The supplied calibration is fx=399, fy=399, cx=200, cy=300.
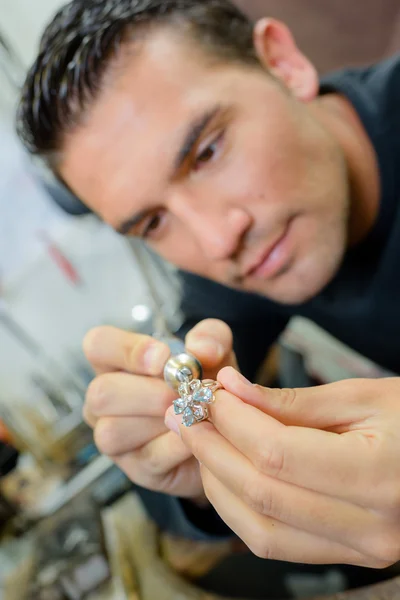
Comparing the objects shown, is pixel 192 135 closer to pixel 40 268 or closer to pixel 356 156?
pixel 356 156

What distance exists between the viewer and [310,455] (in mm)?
227

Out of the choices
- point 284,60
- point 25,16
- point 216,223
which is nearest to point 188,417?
point 216,223

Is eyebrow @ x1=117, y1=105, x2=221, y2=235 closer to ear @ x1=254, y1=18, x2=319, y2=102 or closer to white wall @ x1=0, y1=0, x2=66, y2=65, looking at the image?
ear @ x1=254, y1=18, x2=319, y2=102

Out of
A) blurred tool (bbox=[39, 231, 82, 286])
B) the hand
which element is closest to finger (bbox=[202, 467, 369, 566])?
the hand

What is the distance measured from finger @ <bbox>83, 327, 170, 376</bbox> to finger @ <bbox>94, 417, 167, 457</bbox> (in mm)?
46

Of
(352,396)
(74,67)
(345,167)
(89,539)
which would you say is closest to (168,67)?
(74,67)

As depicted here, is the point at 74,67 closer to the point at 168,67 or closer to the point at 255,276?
the point at 168,67

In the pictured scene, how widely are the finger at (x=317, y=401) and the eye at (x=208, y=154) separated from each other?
1.01ft

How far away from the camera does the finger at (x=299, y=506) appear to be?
0.23 m

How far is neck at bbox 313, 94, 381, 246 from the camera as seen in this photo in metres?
0.61

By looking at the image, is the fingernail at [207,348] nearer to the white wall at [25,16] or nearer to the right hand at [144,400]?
the right hand at [144,400]

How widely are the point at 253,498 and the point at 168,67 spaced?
1.54 ft

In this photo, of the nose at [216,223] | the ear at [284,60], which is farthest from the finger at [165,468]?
the ear at [284,60]

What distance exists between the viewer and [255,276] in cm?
54
